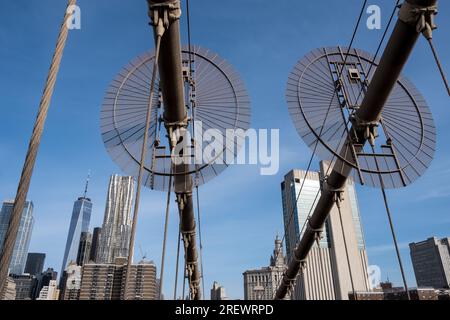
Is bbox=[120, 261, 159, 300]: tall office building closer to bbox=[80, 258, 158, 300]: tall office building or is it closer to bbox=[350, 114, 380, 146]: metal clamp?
bbox=[80, 258, 158, 300]: tall office building

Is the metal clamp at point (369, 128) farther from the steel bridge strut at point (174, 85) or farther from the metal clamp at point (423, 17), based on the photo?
the steel bridge strut at point (174, 85)

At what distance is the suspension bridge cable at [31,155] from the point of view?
476 cm

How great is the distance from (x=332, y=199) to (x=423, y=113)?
237 inches

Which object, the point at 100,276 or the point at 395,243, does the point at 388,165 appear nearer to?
the point at 395,243

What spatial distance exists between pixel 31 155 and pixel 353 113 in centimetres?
1222

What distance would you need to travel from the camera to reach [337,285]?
500ft

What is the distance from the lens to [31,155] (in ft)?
17.6

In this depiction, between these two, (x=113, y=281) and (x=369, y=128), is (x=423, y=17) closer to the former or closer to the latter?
(x=369, y=128)

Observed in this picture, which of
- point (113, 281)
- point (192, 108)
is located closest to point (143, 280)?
point (113, 281)

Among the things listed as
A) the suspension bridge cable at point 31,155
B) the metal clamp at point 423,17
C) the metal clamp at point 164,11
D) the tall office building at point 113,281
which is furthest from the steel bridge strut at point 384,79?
the tall office building at point 113,281

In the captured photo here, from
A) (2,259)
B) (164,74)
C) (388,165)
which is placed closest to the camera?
(2,259)

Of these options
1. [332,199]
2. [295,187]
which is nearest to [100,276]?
[295,187]

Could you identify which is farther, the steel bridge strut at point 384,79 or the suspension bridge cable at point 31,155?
the steel bridge strut at point 384,79

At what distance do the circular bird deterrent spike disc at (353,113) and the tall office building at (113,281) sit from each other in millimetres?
171595
